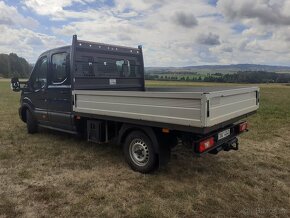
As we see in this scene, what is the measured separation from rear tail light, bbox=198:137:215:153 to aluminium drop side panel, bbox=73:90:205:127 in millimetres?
536

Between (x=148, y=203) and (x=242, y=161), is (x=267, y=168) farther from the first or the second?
(x=148, y=203)

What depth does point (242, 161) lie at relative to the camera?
18.5 feet

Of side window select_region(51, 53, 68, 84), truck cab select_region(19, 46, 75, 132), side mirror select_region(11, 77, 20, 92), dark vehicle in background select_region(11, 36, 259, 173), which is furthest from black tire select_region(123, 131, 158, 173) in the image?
side mirror select_region(11, 77, 20, 92)

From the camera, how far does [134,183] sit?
4.55 meters

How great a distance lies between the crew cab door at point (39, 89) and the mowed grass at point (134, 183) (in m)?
0.83

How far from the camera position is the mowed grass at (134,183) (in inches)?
145

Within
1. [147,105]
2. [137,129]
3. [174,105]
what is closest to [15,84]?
[137,129]

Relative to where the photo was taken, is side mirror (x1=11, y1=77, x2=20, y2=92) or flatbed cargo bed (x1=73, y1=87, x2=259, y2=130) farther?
side mirror (x1=11, y1=77, x2=20, y2=92)

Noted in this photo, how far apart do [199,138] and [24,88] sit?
18.4ft

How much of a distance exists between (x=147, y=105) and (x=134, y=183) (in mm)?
1282

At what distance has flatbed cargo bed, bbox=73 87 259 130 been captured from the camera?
150 inches

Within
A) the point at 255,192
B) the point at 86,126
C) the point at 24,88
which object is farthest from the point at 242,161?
the point at 24,88

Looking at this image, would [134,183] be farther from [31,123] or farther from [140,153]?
[31,123]

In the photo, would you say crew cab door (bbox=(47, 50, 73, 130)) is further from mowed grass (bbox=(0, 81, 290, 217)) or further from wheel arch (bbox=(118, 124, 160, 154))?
wheel arch (bbox=(118, 124, 160, 154))
